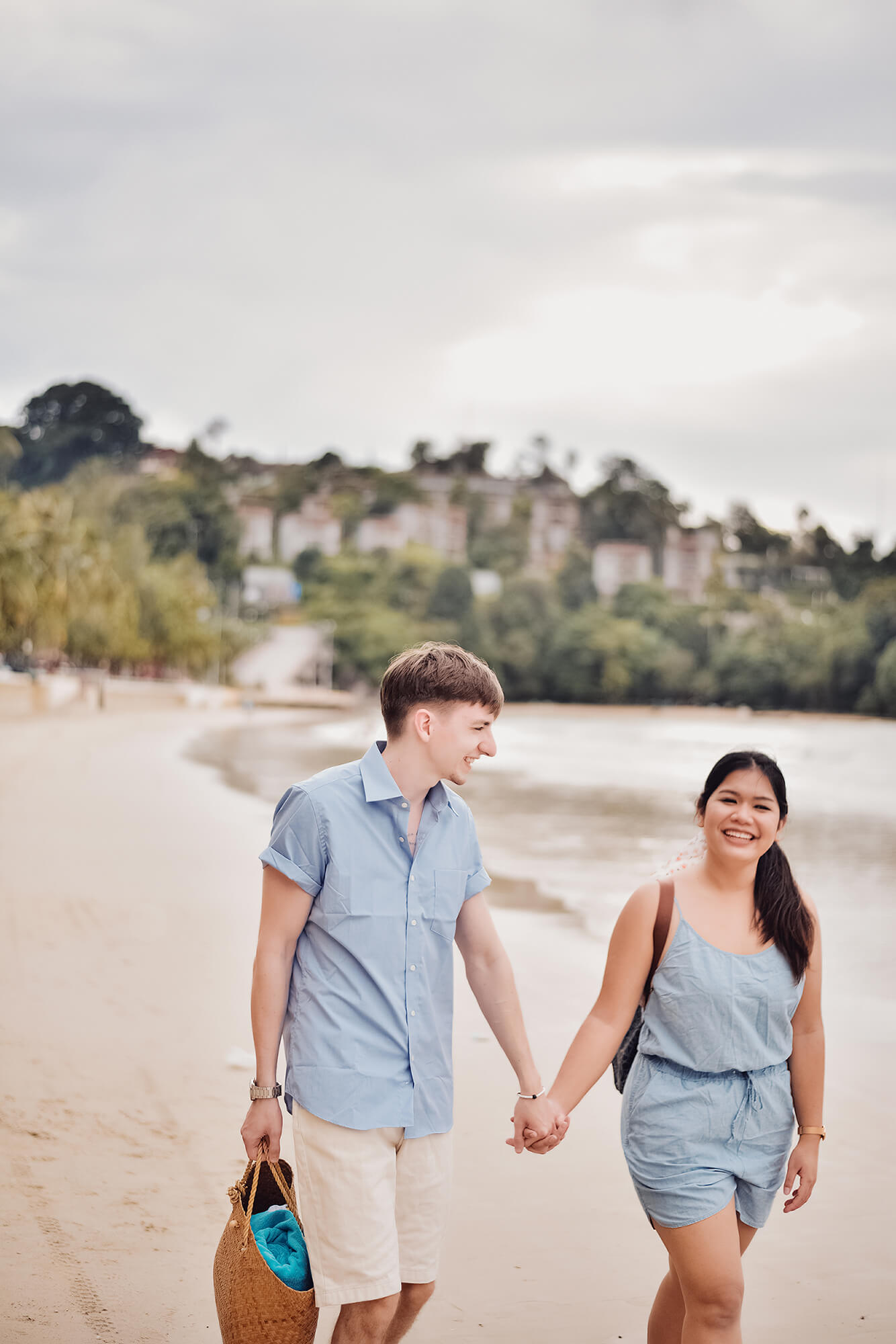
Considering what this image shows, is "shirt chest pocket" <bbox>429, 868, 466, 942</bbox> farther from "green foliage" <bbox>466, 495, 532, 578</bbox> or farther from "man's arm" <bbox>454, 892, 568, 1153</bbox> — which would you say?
"green foliage" <bbox>466, 495, 532, 578</bbox>

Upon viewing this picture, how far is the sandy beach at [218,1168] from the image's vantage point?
3352mm

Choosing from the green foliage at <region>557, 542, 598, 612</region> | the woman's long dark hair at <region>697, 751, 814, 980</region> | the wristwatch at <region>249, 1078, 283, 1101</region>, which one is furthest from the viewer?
the green foliage at <region>557, 542, 598, 612</region>

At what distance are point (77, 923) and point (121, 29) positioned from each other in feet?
170

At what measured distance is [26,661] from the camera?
5491 centimetres

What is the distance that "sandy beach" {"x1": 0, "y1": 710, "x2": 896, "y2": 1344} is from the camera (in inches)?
132

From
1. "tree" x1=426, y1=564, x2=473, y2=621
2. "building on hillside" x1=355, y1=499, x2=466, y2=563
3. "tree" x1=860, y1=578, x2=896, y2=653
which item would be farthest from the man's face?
"building on hillside" x1=355, y1=499, x2=466, y2=563

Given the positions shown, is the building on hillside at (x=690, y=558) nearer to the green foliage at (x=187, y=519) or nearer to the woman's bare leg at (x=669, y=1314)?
the green foliage at (x=187, y=519)

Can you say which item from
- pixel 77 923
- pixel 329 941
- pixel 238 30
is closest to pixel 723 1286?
pixel 329 941

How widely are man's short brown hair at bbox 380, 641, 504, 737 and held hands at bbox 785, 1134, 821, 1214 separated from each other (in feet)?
3.35

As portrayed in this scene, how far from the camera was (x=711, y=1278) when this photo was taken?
2.26m

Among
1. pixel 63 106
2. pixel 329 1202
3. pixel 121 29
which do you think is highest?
pixel 63 106

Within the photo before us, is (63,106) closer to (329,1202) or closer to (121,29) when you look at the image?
(121,29)

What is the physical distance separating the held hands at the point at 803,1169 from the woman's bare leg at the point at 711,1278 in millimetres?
205

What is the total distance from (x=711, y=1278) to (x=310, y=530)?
453ft
